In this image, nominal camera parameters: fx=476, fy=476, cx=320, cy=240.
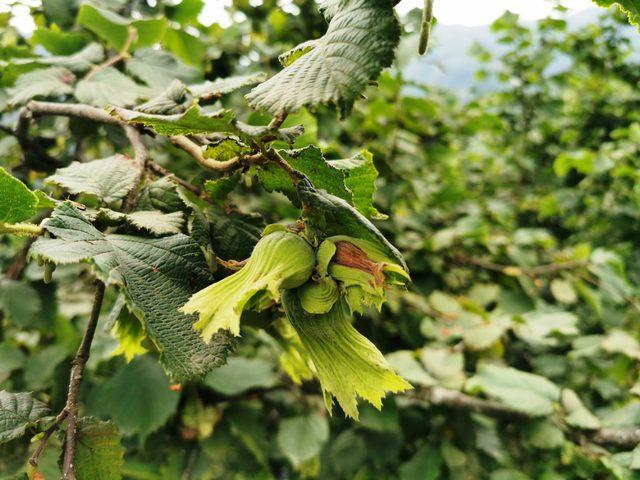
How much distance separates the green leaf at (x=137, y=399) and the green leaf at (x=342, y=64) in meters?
0.93

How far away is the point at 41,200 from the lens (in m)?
0.50

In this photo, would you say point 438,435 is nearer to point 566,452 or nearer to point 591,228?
point 566,452

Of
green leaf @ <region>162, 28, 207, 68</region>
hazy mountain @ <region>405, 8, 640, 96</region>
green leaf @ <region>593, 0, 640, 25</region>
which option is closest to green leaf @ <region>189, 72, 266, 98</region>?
green leaf @ <region>593, 0, 640, 25</region>

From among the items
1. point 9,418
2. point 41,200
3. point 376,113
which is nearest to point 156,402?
point 9,418

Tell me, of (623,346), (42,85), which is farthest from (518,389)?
(42,85)

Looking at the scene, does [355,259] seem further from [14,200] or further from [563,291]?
[563,291]

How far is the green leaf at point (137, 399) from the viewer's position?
113 cm

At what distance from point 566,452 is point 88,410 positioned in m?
1.20

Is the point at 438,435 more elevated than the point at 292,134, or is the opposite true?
the point at 292,134

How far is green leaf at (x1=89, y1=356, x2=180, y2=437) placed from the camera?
1127 mm

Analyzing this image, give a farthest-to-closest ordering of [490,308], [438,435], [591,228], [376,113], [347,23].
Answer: [591,228] → [490,308] → [376,113] → [438,435] → [347,23]

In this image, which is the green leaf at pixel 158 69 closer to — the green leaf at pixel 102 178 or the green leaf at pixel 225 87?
the green leaf at pixel 225 87

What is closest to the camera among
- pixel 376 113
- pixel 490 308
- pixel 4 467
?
pixel 4 467

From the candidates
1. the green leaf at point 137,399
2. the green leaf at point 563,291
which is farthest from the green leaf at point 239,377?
the green leaf at point 563,291
